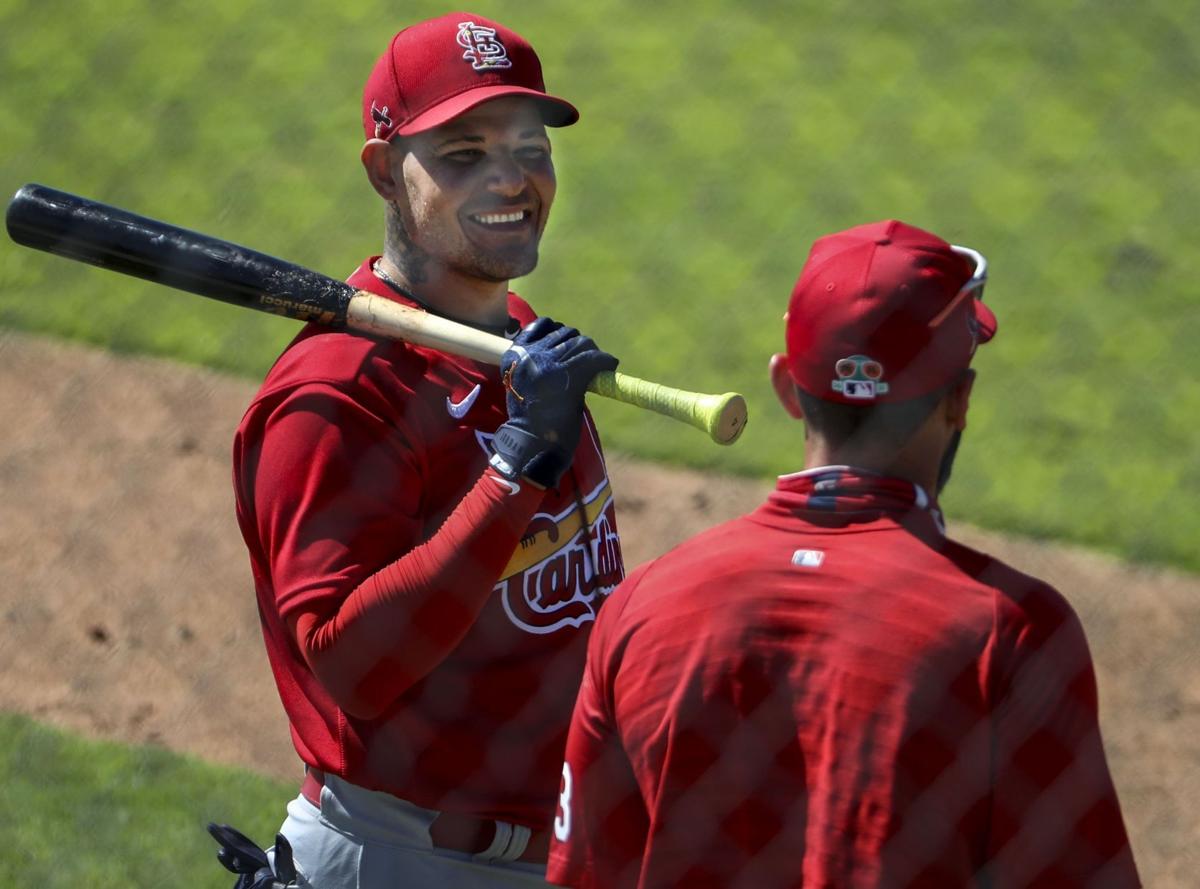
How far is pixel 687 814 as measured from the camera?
188 centimetres

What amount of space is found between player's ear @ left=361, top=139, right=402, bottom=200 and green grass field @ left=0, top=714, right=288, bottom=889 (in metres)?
1.79

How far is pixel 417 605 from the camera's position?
7.04 ft

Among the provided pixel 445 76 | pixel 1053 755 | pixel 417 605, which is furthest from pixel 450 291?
pixel 1053 755

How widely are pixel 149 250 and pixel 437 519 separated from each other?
61 cm

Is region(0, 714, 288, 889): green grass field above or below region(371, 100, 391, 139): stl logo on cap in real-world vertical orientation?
below

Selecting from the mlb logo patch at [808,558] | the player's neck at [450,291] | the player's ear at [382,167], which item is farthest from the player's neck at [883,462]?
the player's ear at [382,167]

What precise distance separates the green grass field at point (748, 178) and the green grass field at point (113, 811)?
1912 mm

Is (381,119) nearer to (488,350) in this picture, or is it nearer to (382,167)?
(382,167)

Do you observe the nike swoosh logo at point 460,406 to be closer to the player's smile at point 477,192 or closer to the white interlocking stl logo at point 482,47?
the player's smile at point 477,192

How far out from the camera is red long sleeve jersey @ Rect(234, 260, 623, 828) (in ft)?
7.12

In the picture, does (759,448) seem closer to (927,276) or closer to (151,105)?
(151,105)

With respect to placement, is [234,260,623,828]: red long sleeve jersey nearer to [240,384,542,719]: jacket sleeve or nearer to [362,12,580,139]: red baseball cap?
[240,384,542,719]: jacket sleeve

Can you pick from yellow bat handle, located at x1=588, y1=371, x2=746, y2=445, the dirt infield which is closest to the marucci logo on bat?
yellow bat handle, located at x1=588, y1=371, x2=746, y2=445

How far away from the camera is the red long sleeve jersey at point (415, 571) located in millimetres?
2170
